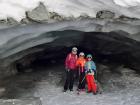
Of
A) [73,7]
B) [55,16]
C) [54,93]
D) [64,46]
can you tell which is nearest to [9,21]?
[55,16]

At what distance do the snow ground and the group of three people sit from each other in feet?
0.99

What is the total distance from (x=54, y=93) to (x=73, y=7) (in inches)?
115

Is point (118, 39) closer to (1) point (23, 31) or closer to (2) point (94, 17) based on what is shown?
(2) point (94, 17)

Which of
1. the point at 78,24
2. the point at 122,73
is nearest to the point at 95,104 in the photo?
the point at 78,24

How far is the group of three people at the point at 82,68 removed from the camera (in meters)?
11.3

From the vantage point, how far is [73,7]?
1016cm

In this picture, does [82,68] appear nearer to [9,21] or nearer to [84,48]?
[9,21]

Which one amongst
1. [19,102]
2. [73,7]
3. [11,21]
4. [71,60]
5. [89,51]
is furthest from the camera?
[89,51]

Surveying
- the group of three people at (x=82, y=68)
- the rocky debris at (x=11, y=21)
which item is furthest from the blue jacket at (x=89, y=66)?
the rocky debris at (x=11, y=21)

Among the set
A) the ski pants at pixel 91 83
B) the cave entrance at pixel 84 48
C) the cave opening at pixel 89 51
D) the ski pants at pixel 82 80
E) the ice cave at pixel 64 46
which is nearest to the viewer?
the ice cave at pixel 64 46

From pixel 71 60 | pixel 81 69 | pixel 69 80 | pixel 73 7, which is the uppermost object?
pixel 73 7

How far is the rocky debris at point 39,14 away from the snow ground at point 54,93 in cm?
251

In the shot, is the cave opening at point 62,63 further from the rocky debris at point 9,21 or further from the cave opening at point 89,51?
the rocky debris at point 9,21

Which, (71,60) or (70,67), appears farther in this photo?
(70,67)
